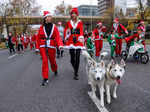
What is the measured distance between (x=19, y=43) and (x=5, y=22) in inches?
677

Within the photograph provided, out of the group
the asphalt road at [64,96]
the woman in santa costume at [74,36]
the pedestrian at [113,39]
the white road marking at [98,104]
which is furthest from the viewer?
the pedestrian at [113,39]

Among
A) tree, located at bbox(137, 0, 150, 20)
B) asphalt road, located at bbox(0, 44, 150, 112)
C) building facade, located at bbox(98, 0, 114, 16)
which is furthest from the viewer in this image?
building facade, located at bbox(98, 0, 114, 16)

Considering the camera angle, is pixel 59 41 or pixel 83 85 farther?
pixel 59 41

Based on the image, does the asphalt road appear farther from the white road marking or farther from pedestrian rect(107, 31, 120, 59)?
pedestrian rect(107, 31, 120, 59)

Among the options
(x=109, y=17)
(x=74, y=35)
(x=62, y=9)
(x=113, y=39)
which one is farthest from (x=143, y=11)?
(x=62, y=9)

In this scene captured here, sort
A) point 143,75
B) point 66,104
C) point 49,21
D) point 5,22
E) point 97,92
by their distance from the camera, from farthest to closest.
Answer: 1. point 5,22
2. point 143,75
3. point 49,21
4. point 97,92
5. point 66,104

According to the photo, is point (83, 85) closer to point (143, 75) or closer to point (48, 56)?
point (48, 56)

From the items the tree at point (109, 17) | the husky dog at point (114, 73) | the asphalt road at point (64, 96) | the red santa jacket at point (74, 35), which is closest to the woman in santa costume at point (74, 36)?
the red santa jacket at point (74, 35)

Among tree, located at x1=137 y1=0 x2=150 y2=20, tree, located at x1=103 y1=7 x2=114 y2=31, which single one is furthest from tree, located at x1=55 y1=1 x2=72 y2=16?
tree, located at x1=137 y1=0 x2=150 y2=20

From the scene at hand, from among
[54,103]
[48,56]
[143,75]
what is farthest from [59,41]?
[143,75]

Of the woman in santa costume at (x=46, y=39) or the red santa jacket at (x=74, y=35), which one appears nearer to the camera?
the woman in santa costume at (x=46, y=39)

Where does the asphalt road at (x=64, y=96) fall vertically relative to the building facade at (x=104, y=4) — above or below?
below

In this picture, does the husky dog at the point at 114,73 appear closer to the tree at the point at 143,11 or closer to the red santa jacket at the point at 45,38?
the red santa jacket at the point at 45,38

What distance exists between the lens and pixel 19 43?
53.9ft
